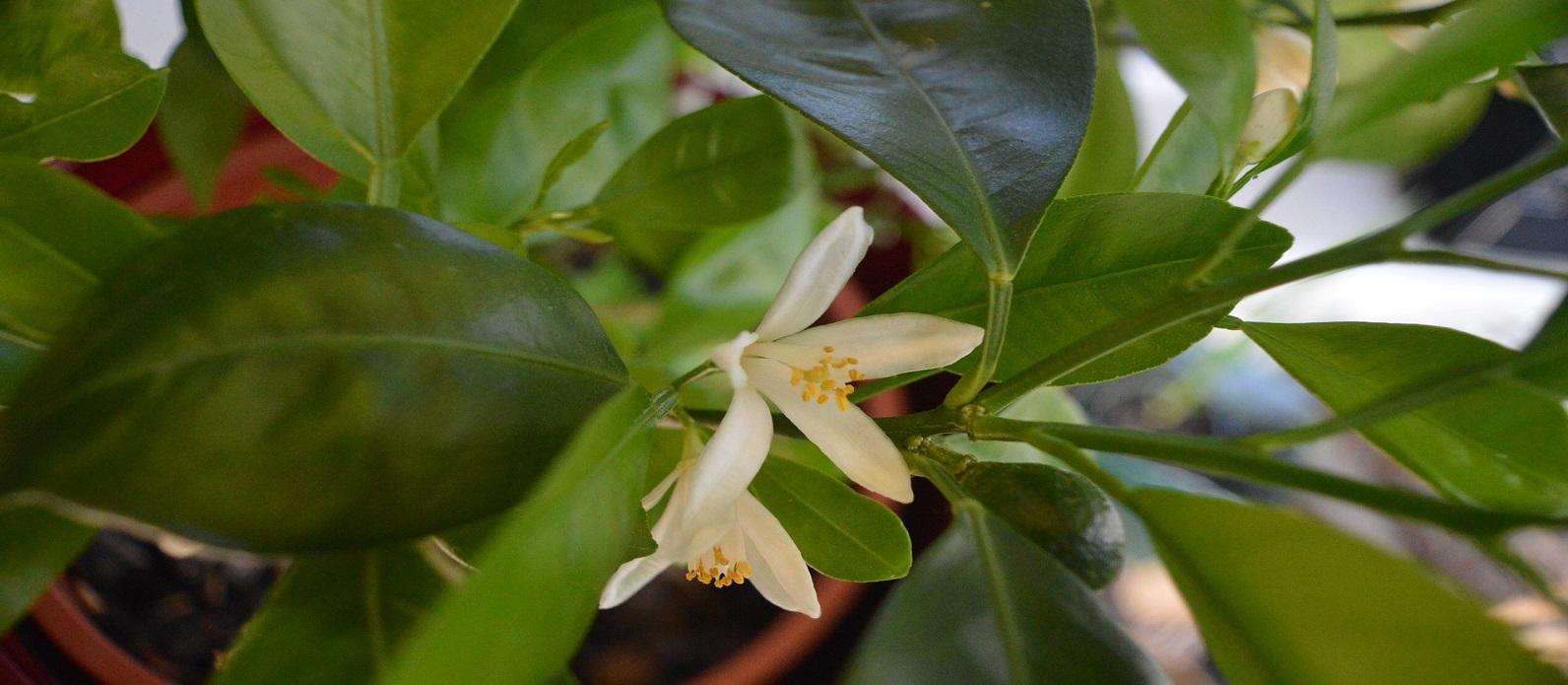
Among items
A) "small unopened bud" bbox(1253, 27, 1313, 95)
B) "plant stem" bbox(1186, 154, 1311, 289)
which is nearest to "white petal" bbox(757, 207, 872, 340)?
"plant stem" bbox(1186, 154, 1311, 289)

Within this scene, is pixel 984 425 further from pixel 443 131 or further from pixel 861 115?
pixel 443 131

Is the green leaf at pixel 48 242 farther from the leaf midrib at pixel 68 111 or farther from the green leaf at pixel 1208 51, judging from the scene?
the green leaf at pixel 1208 51

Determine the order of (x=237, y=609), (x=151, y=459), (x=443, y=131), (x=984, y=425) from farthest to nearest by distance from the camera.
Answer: (x=237, y=609) < (x=443, y=131) < (x=984, y=425) < (x=151, y=459)

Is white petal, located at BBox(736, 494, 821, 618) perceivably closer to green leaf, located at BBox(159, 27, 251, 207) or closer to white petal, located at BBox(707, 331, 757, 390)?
white petal, located at BBox(707, 331, 757, 390)

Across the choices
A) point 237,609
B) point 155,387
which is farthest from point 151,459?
point 237,609

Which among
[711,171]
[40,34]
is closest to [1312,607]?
[711,171]

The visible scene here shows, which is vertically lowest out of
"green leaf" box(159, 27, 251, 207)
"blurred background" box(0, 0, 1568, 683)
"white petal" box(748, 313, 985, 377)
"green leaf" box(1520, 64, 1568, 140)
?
"blurred background" box(0, 0, 1568, 683)

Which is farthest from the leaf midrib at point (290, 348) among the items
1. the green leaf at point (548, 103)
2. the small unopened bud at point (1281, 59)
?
the small unopened bud at point (1281, 59)
